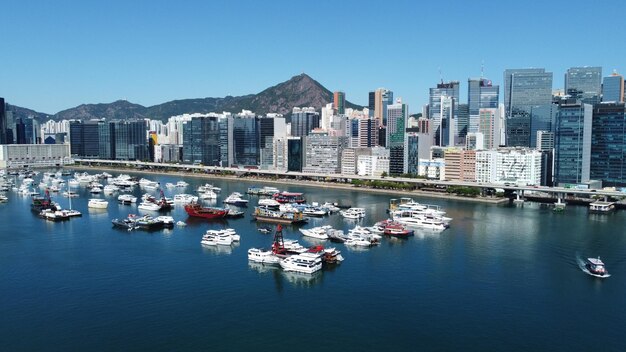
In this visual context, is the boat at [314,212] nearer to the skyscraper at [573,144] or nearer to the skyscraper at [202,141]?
the skyscraper at [573,144]

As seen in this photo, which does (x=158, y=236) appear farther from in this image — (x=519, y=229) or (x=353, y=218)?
(x=519, y=229)

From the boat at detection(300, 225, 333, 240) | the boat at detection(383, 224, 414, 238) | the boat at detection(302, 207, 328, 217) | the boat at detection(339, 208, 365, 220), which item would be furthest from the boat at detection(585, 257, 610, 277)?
the boat at detection(302, 207, 328, 217)

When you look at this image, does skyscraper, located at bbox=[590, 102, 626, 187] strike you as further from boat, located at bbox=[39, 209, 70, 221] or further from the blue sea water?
boat, located at bbox=[39, 209, 70, 221]

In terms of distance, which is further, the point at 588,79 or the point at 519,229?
the point at 588,79

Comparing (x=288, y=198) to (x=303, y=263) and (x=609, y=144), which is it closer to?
(x=303, y=263)

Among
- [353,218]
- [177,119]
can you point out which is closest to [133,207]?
[353,218]

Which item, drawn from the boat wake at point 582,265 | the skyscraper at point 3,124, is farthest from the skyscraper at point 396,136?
the skyscraper at point 3,124
